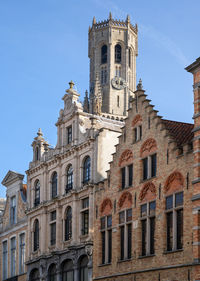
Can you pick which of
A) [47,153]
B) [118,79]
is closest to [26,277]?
[47,153]

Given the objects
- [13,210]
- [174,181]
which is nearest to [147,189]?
[174,181]

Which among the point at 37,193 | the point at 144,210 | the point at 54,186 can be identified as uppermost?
the point at 54,186

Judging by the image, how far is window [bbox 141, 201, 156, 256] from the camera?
3438 cm

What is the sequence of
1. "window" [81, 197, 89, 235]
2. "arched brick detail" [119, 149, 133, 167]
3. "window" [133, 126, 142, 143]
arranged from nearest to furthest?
1. "window" [133, 126, 142, 143]
2. "arched brick detail" [119, 149, 133, 167]
3. "window" [81, 197, 89, 235]

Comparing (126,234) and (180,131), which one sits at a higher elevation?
(180,131)

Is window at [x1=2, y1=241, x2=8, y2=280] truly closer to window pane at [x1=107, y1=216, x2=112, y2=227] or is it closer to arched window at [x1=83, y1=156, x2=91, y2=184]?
arched window at [x1=83, y1=156, x2=91, y2=184]

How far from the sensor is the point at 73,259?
4144 cm

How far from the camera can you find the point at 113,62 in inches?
5674

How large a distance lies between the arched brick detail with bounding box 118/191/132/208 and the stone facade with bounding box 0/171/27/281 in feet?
44.2

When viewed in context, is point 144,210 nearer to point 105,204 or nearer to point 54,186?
point 105,204

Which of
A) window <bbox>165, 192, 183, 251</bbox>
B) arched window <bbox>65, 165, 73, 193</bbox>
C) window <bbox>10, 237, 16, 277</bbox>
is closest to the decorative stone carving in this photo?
arched window <bbox>65, 165, 73, 193</bbox>

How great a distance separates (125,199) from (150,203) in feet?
8.90

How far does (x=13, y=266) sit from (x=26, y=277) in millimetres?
3666

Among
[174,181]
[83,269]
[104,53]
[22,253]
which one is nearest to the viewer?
[174,181]
